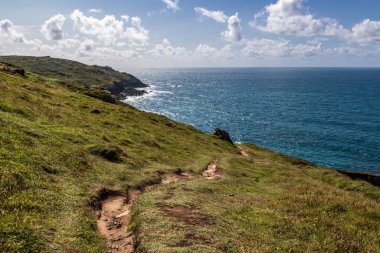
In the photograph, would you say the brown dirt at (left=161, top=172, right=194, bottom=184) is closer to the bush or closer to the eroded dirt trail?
the bush

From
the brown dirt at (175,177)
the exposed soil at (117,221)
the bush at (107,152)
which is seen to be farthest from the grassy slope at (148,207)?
the brown dirt at (175,177)

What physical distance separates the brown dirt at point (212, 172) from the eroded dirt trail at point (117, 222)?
1510 centimetres

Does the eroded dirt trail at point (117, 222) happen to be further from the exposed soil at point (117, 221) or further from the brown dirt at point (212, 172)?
the brown dirt at point (212, 172)

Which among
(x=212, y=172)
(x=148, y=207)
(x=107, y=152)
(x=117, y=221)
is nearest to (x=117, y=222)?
(x=117, y=221)

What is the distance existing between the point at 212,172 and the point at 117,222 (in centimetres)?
2473

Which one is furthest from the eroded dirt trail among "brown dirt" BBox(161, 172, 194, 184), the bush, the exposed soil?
the bush

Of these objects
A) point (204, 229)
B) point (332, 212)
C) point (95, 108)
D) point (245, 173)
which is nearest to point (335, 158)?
point (245, 173)

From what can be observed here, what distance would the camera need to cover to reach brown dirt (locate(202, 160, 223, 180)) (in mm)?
42713

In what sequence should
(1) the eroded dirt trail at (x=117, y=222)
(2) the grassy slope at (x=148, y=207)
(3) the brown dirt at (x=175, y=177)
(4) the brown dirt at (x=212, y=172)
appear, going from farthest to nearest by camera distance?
(4) the brown dirt at (x=212, y=172), (3) the brown dirt at (x=175, y=177), (1) the eroded dirt trail at (x=117, y=222), (2) the grassy slope at (x=148, y=207)

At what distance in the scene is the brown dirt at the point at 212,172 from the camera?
4271 centimetres

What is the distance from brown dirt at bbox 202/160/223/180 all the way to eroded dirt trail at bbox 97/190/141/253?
595 inches

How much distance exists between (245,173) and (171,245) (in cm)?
3232

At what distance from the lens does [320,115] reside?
170m

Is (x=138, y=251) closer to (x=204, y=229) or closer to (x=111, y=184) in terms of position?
(x=204, y=229)
